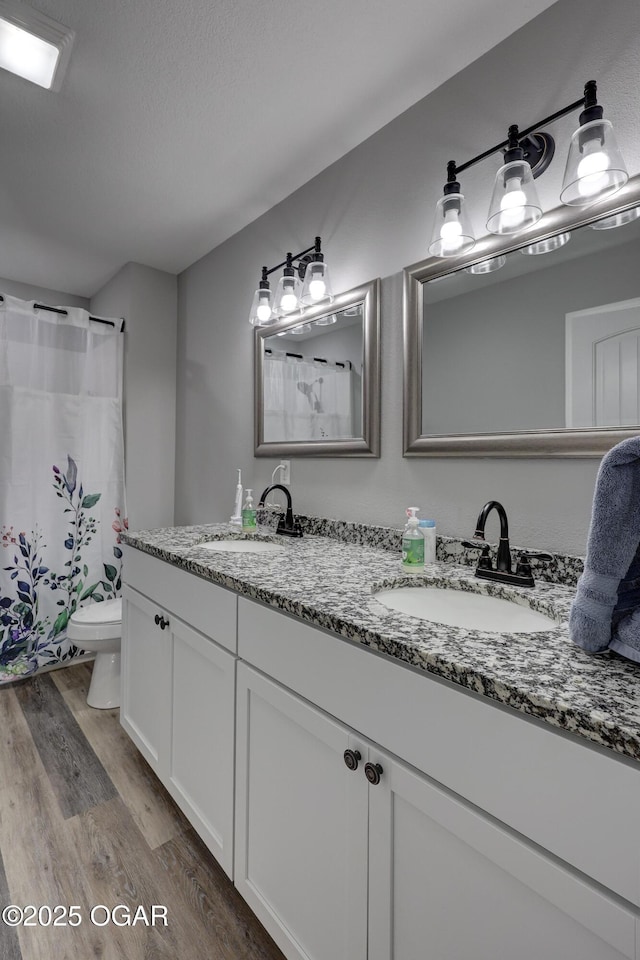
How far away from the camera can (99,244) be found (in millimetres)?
2541

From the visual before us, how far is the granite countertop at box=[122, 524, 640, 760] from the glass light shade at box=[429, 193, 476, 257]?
899 millimetres

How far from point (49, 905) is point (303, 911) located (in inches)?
29.3

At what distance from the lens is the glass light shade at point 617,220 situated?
108cm

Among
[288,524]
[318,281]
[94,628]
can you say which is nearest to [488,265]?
[318,281]

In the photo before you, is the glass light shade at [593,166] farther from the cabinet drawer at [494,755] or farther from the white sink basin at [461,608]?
the cabinet drawer at [494,755]

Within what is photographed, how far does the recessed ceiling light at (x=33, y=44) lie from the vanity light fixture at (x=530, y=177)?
1.14m

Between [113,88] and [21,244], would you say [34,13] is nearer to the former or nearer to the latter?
[113,88]

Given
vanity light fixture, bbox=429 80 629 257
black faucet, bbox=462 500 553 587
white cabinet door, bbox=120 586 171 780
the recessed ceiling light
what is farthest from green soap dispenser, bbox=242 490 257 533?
the recessed ceiling light

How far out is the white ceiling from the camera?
1.27m

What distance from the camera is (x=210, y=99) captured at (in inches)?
60.8

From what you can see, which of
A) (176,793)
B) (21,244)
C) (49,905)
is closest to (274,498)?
(176,793)

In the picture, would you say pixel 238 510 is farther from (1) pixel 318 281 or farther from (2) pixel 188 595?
(1) pixel 318 281

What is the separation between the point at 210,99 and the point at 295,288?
25.1 inches

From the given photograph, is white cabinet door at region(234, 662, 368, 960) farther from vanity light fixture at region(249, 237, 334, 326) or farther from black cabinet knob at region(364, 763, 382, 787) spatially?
vanity light fixture at region(249, 237, 334, 326)
